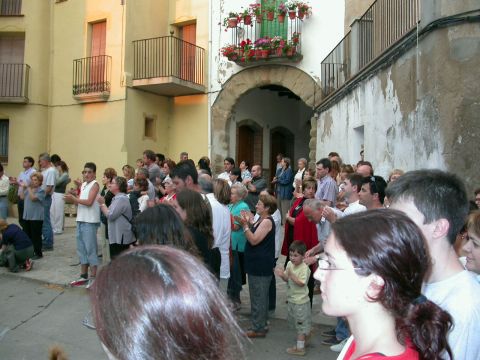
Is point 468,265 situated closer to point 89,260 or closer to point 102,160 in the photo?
point 89,260

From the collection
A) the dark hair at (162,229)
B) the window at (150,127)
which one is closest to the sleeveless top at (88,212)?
the dark hair at (162,229)

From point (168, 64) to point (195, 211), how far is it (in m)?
12.9

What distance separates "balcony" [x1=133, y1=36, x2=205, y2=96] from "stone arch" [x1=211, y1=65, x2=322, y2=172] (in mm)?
990

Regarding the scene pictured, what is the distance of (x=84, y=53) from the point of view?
17.2 meters

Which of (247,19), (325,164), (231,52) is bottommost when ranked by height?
(325,164)

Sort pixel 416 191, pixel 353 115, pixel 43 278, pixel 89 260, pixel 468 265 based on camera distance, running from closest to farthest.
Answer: pixel 416 191, pixel 468 265, pixel 89 260, pixel 43 278, pixel 353 115

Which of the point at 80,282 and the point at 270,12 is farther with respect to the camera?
the point at 270,12

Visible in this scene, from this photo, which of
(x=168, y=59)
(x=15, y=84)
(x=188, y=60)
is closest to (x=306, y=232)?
(x=168, y=59)

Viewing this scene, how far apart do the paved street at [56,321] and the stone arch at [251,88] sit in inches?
331

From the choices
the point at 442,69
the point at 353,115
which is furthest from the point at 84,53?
the point at 442,69

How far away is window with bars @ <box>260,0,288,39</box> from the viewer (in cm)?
1510

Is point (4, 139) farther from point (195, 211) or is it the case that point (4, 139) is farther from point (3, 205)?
point (195, 211)

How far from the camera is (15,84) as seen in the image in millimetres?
17547

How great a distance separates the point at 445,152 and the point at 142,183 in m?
4.30
